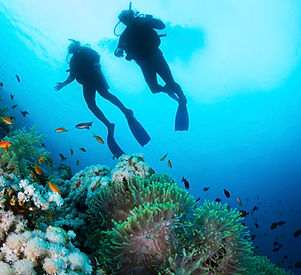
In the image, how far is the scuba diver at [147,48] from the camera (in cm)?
814

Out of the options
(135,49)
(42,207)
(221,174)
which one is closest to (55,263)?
(42,207)

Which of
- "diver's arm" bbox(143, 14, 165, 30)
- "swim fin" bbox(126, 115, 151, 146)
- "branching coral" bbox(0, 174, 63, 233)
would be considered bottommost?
"branching coral" bbox(0, 174, 63, 233)

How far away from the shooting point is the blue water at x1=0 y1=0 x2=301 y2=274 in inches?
926

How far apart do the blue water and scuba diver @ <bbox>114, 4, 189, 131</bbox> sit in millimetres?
6416

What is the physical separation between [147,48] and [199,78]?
2523cm

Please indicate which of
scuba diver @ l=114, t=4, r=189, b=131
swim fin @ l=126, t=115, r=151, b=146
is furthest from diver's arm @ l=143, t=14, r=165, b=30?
swim fin @ l=126, t=115, r=151, b=146

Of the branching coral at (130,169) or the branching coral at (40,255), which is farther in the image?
the branching coral at (130,169)

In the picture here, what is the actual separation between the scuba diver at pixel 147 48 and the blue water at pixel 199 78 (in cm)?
642

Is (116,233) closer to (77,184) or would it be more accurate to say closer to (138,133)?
(77,184)

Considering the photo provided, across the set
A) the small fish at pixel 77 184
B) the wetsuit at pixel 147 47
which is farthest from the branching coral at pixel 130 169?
the wetsuit at pixel 147 47

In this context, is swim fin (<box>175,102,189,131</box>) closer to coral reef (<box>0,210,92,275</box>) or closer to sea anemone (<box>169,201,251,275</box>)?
sea anemone (<box>169,201,251,275</box>)

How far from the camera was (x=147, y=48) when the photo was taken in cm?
847

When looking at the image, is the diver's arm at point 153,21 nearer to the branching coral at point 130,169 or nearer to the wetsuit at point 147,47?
the wetsuit at point 147,47

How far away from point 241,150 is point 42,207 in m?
58.4
